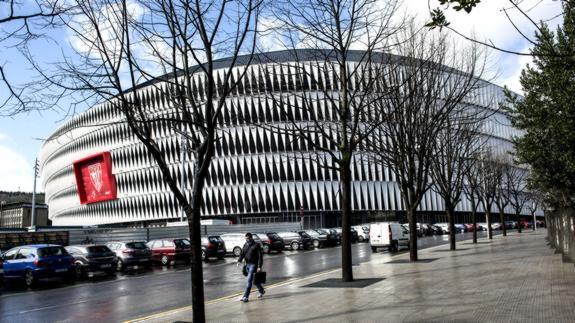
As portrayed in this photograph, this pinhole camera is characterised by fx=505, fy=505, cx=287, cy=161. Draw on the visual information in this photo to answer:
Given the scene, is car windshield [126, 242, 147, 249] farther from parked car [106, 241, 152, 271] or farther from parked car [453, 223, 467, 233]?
parked car [453, 223, 467, 233]

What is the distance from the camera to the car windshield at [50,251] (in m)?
20.2

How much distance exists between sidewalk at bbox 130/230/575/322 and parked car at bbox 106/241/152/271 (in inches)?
511

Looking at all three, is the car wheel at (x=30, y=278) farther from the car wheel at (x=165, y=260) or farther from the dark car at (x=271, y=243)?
the dark car at (x=271, y=243)

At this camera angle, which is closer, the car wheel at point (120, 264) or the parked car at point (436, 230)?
the car wheel at point (120, 264)

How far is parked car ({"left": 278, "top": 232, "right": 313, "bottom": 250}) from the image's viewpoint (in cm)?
3931

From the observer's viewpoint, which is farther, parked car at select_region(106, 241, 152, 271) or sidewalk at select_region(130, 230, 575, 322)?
parked car at select_region(106, 241, 152, 271)

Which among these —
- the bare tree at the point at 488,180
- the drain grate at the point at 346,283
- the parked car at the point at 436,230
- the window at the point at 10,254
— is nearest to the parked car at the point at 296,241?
the bare tree at the point at 488,180

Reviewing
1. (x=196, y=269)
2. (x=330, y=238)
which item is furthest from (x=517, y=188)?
(x=196, y=269)

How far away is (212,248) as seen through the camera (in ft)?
102

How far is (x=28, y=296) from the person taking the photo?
16.6 meters

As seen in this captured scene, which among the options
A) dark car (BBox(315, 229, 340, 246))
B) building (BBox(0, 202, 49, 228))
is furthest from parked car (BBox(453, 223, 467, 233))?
building (BBox(0, 202, 49, 228))

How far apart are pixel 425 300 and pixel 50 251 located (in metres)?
16.1

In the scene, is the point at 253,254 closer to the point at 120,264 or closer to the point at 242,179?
the point at 120,264

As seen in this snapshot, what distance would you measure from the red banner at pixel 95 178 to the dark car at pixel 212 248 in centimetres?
5283
